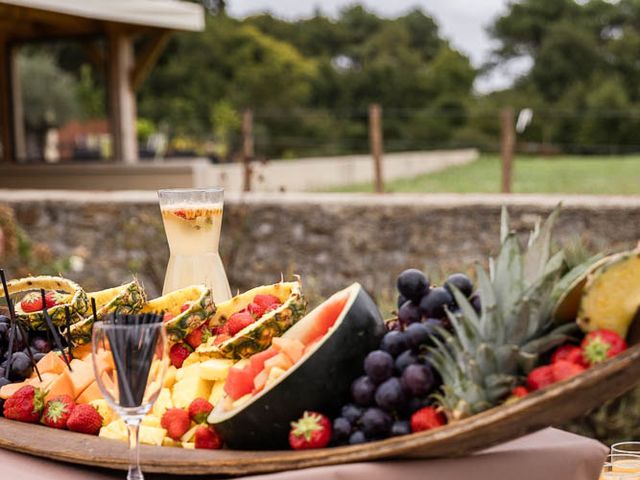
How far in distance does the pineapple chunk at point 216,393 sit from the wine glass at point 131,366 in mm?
246

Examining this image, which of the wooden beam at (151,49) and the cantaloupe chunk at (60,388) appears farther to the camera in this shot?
the wooden beam at (151,49)

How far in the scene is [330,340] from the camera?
1640mm

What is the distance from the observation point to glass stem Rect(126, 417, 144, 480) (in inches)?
62.8

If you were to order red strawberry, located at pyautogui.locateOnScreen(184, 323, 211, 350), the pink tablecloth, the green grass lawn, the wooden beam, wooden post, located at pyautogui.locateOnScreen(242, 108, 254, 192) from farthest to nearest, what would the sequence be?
1. the green grass lawn
2. the wooden beam
3. wooden post, located at pyautogui.locateOnScreen(242, 108, 254, 192)
4. red strawberry, located at pyautogui.locateOnScreen(184, 323, 211, 350)
5. the pink tablecloth

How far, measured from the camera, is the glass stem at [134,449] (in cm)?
160

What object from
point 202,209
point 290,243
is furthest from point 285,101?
point 202,209

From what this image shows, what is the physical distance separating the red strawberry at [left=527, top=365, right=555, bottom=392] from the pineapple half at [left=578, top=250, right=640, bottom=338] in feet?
0.31

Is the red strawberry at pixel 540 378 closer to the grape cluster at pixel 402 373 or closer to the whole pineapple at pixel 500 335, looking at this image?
the whole pineapple at pixel 500 335

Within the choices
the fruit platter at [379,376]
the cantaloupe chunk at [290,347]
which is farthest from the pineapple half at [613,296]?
the cantaloupe chunk at [290,347]

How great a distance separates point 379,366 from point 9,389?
85cm

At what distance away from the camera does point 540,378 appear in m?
1.46

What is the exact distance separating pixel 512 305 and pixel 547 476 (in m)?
0.33

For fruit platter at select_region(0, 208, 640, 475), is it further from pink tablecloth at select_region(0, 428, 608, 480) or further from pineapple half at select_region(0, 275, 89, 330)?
pineapple half at select_region(0, 275, 89, 330)

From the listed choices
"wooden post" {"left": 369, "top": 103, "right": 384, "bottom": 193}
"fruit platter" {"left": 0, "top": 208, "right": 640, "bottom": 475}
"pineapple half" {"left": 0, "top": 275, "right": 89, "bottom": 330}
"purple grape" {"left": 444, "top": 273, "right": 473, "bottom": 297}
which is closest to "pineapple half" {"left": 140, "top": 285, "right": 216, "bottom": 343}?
"fruit platter" {"left": 0, "top": 208, "right": 640, "bottom": 475}
